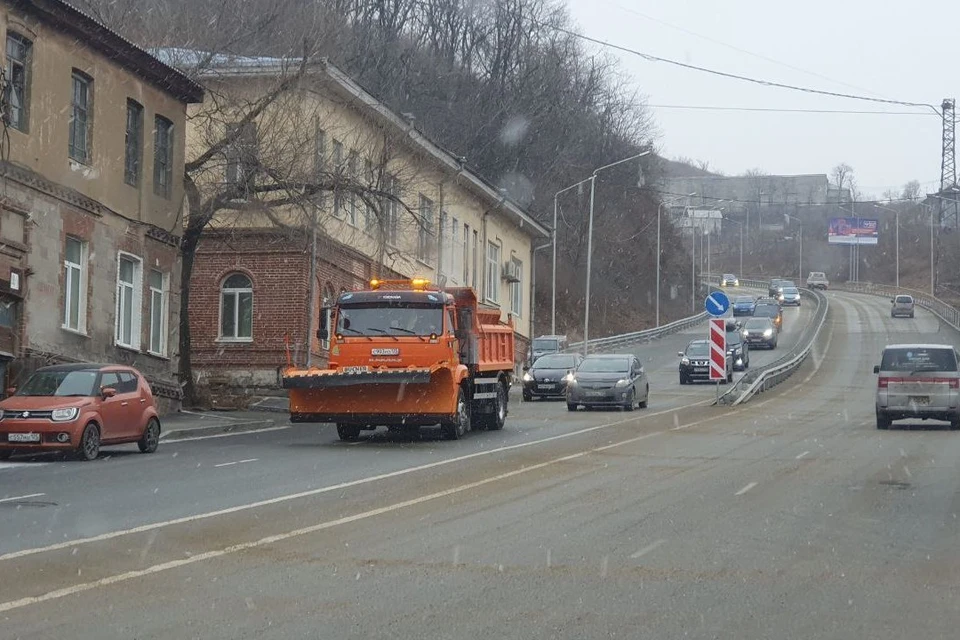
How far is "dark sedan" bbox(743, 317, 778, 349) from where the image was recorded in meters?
72.6

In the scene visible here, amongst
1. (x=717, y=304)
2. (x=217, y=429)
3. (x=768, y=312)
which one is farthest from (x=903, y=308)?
(x=217, y=429)

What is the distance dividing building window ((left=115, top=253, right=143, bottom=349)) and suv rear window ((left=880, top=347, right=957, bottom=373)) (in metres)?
17.1

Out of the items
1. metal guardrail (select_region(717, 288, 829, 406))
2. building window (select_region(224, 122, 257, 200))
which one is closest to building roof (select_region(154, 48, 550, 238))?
building window (select_region(224, 122, 257, 200))

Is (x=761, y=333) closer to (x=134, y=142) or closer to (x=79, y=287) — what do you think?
(x=134, y=142)

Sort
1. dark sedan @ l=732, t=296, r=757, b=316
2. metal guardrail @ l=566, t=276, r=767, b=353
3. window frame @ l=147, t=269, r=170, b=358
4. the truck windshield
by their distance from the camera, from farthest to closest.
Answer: dark sedan @ l=732, t=296, r=757, b=316 → metal guardrail @ l=566, t=276, r=767, b=353 → window frame @ l=147, t=269, r=170, b=358 → the truck windshield

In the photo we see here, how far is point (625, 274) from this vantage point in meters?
103

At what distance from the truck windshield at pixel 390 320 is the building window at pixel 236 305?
1509 cm

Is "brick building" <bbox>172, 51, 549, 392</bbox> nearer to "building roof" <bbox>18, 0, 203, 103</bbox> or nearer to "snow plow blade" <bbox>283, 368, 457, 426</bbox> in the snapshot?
"building roof" <bbox>18, 0, 203, 103</bbox>

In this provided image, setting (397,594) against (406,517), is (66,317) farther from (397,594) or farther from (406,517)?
(397,594)

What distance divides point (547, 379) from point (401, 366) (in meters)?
17.4

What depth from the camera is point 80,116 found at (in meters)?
29.4

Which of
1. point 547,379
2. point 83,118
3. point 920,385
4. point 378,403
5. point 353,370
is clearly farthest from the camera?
point 547,379

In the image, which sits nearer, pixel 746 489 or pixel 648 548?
pixel 648 548

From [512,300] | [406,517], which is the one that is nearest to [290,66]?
[406,517]
